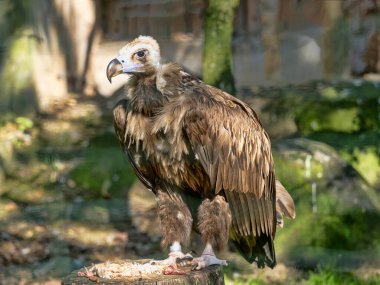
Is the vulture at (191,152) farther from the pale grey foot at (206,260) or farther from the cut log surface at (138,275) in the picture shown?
the cut log surface at (138,275)

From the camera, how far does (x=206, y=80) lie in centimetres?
828

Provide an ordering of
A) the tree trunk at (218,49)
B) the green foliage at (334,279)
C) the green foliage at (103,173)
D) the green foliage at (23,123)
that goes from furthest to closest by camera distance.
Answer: the green foliage at (23,123), the green foliage at (103,173), the tree trunk at (218,49), the green foliage at (334,279)

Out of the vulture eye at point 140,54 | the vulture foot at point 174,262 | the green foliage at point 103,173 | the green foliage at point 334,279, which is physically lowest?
the green foliage at point 334,279

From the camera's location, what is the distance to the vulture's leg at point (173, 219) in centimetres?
527

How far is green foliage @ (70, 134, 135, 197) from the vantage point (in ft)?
31.8

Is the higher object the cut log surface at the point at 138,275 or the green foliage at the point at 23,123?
the cut log surface at the point at 138,275

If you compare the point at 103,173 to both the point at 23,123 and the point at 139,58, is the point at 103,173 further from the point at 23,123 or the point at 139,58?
the point at 139,58

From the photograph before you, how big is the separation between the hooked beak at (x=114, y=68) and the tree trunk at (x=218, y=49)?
10.3 feet

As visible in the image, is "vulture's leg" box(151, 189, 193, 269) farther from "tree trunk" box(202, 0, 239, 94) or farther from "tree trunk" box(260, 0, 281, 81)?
"tree trunk" box(260, 0, 281, 81)

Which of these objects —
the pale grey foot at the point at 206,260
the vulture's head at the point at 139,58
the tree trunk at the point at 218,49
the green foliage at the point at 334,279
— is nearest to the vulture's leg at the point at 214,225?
the pale grey foot at the point at 206,260

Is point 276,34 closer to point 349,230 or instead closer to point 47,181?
point 47,181

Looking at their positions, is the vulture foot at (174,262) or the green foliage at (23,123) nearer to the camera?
the vulture foot at (174,262)

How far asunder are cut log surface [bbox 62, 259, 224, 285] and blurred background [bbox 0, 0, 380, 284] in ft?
8.28

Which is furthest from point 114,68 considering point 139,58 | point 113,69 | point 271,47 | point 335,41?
point 335,41
